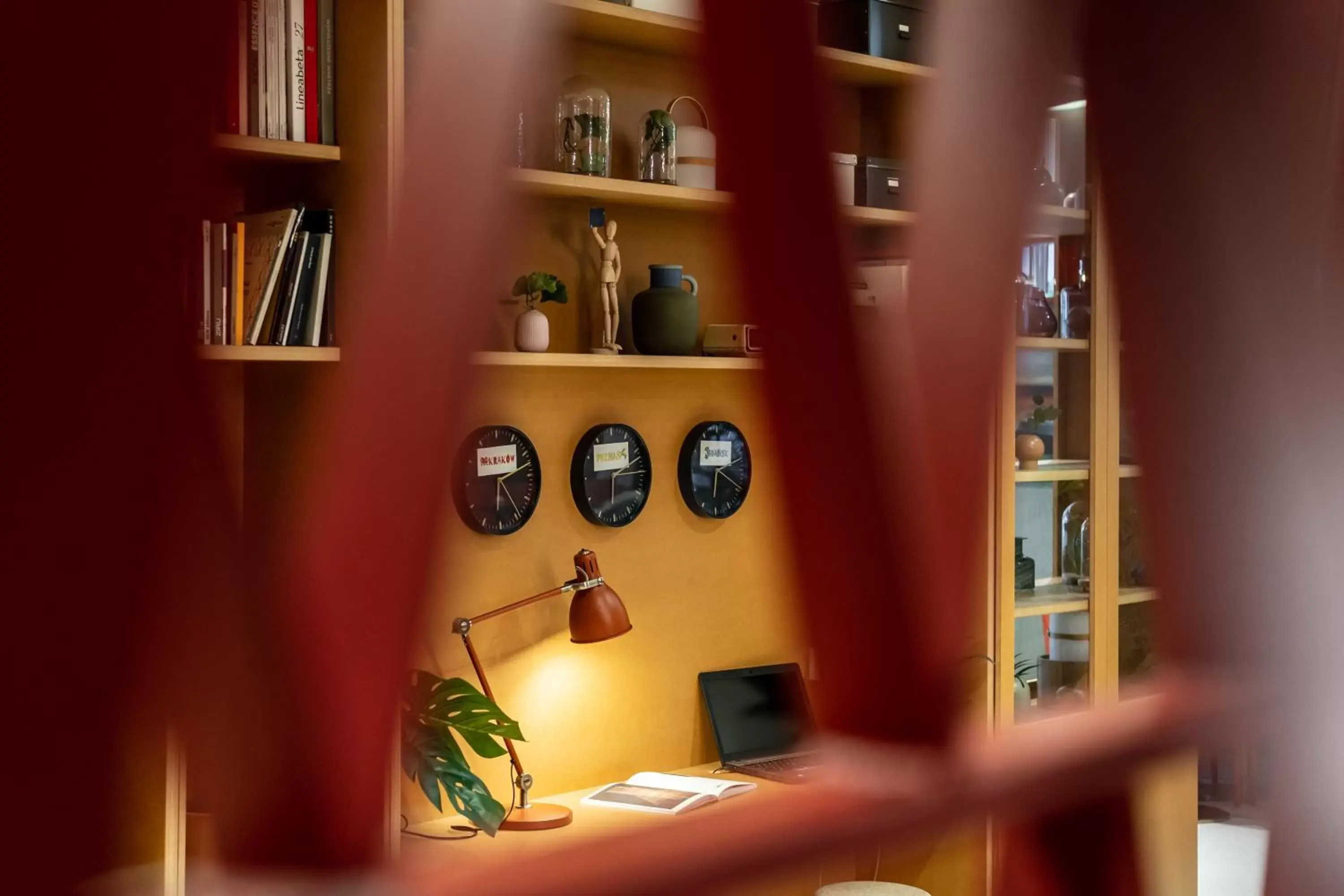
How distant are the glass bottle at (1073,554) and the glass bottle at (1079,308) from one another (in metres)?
0.46

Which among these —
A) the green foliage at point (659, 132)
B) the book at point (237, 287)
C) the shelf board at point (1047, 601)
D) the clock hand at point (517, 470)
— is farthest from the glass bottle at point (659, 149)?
the shelf board at point (1047, 601)

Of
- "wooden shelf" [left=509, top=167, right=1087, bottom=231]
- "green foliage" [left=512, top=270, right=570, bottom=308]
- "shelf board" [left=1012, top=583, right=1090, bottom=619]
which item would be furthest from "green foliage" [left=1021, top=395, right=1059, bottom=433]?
"green foliage" [left=512, top=270, right=570, bottom=308]

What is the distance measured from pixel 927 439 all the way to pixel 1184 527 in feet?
0.43

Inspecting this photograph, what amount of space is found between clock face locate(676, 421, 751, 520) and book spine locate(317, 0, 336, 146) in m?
1.14

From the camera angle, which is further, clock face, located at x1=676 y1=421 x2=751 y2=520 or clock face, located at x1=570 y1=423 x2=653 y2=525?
clock face, located at x1=676 y1=421 x2=751 y2=520

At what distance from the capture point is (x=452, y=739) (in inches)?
96.9

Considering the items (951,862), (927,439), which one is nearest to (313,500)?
(927,439)

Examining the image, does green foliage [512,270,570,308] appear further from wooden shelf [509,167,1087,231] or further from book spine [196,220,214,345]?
book spine [196,220,214,345]

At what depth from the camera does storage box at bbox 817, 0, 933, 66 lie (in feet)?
10.4

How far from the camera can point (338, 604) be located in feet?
0.61

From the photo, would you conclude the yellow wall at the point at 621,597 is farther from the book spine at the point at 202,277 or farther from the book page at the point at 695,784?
the book spine at the point at 202,277

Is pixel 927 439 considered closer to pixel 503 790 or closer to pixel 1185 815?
pixel 503 790

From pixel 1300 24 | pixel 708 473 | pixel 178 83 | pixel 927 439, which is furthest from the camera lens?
pixel 708 473

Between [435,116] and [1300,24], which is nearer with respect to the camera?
[435,116]
